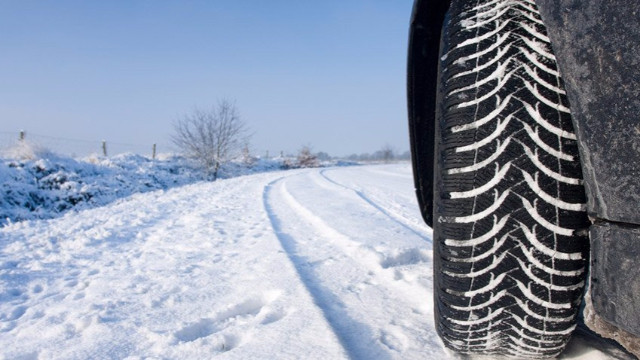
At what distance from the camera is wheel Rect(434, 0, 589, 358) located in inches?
30.9

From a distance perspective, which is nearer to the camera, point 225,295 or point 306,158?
point 225,295

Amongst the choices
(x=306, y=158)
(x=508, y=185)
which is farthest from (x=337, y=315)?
(x=306, y=158)

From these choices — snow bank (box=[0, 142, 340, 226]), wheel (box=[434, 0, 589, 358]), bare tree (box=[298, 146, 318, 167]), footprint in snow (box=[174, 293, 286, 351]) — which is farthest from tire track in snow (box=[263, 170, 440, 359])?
bare tree (box=[298, 146, 318, 167])

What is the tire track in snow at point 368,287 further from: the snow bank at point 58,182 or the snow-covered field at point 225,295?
the snow bank at point 58,182

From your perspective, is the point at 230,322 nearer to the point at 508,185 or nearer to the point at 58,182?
the point at 508,185

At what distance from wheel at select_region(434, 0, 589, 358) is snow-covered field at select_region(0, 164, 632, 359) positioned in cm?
31

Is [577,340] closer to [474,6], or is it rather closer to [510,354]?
[510,354]

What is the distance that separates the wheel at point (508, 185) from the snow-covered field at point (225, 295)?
31 cm

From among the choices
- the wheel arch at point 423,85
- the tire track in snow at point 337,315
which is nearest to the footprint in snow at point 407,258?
the tire track in snow at point 337,315

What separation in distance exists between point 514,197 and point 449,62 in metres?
0.37

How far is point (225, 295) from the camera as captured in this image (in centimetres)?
157

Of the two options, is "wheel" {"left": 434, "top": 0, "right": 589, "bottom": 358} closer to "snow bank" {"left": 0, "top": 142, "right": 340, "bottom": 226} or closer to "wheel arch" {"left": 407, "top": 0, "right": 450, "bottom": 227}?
"wheel arch" {"left": 407, "top": 0, "right": 450, "bottom": 227}

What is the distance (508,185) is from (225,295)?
126cm

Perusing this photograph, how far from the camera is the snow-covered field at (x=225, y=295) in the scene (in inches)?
44.9
